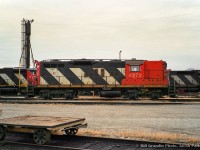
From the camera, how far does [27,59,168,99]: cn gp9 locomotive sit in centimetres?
2478

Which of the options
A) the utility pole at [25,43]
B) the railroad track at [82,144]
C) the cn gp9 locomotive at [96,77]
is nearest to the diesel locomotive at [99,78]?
the cn gp9 locomotive at [96,77]

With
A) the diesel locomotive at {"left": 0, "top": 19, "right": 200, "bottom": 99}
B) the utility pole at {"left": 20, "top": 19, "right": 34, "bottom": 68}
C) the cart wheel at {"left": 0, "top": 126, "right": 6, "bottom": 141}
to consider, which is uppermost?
the utility pole at {"left": 20, "top": 19, "right": 34, "bottom": 68}

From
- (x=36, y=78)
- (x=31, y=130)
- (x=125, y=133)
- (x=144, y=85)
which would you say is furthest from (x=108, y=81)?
(x=31, y=130)

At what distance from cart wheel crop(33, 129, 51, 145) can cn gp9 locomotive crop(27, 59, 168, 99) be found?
664 inches

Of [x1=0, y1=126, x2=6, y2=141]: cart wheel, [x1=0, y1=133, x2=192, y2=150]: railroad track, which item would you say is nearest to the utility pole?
[x1=0, y1=126, x2=6, y2=141]: cart wheel

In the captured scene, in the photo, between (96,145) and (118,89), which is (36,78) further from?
(96,145)

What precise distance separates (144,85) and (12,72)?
1398 cm

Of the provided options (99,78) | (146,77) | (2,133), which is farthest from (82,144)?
(146,77)

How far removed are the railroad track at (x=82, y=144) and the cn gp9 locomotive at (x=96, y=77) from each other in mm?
16191

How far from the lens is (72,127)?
8.59 metres

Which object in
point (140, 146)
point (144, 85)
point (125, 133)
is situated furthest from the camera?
point (144, 85)

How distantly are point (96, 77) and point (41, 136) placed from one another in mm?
17665

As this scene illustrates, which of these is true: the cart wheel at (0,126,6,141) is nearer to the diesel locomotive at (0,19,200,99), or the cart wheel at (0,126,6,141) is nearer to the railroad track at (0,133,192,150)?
the railroad track at (0,133,192,150)

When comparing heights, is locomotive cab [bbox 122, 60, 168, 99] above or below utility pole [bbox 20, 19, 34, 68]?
below
